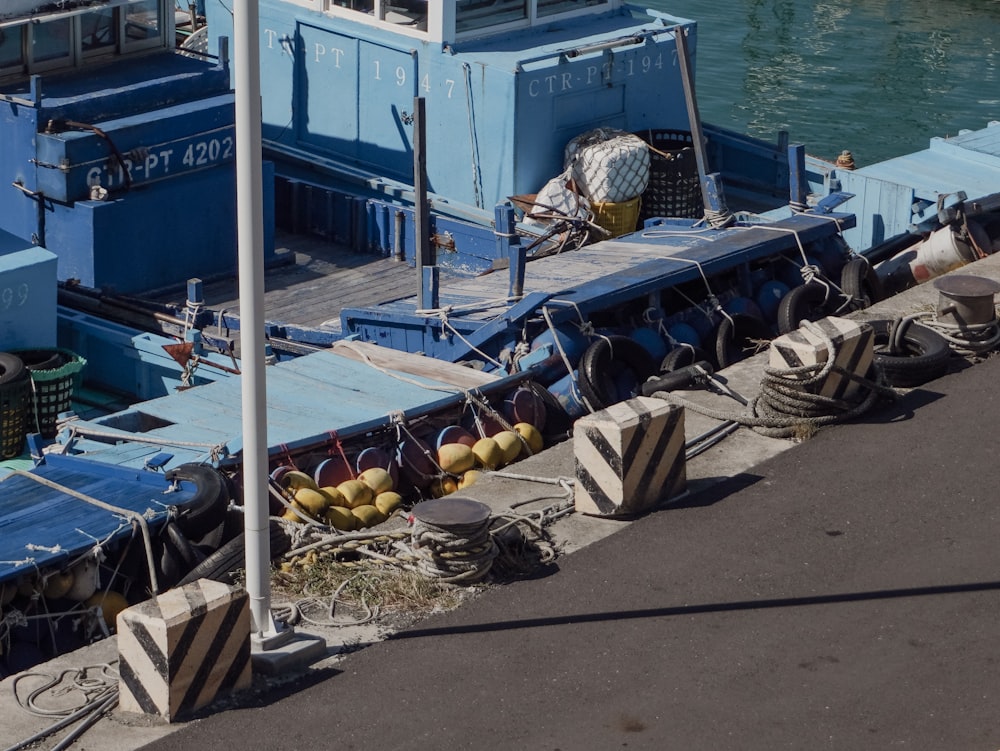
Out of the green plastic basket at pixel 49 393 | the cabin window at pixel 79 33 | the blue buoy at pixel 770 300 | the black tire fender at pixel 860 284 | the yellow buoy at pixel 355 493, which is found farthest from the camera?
the cabin window at pixel 79 33

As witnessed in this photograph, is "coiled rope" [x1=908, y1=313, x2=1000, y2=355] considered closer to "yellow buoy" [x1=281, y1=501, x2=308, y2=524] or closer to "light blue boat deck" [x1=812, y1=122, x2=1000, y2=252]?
"light blue boat deck" [x1=812, y1=122, x2=1000, y2=252]

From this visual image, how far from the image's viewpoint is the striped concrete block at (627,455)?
26.2ft

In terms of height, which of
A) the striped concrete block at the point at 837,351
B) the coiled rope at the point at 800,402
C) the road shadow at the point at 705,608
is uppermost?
the striped concrete block at the point at 837,351

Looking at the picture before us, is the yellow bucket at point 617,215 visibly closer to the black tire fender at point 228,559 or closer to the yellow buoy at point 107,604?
the black tire fender at point 228,559

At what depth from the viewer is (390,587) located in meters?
7.48

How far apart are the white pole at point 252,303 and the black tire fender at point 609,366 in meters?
3.99

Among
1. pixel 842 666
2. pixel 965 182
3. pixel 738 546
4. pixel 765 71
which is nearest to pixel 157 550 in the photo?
pixel 738 546

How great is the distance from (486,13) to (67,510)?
7.40 m

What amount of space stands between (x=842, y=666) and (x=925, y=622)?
619 mm

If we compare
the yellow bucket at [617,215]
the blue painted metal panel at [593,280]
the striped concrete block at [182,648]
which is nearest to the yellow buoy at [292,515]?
the striped concrete block at [182,648]

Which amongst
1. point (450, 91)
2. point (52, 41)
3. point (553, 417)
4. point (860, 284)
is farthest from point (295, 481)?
point (52, 41)

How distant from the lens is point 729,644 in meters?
7.10

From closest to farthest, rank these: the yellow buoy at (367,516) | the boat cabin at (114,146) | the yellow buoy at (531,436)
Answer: the yellow buoy at (367,516) < the yellow buoy at (531,436) < the boat cabin at (114,146)

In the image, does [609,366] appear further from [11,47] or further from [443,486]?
[11,47]
